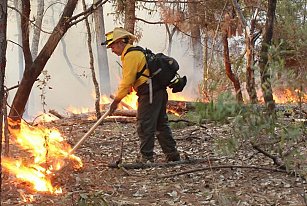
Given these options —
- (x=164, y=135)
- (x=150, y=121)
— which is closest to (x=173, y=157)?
(x=164, y=135)

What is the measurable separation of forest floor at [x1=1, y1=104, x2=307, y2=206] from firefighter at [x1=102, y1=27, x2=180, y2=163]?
0.29 metres

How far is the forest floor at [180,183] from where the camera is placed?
445 centimetres

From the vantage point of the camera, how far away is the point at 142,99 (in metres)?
6.00

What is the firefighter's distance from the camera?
18.8 ft

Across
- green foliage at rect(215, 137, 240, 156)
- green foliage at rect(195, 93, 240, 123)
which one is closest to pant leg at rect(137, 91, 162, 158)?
green foliage at rect(215, 137, 240, 156)

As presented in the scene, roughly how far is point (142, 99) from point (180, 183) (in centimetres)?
128

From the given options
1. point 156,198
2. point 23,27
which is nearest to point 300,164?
point 156,198

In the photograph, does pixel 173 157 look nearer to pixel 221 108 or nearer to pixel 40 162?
pixel 40 162

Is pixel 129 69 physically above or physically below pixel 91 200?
above

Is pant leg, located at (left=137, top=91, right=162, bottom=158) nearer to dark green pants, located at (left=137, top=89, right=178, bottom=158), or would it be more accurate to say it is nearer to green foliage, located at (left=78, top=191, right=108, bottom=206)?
dark green pants, located at (left=137, top=89, right=178, bottom=158)

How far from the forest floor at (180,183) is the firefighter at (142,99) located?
0.95 ft

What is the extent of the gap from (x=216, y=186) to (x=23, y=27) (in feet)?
11.6

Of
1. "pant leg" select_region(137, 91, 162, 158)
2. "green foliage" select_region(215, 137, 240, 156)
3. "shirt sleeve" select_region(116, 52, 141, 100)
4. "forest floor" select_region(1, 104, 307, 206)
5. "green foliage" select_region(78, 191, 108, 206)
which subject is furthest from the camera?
"pant leg" select_region(137, 91, 162, 158)

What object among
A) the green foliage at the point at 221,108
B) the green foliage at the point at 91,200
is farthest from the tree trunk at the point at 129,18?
the green foliage at the point at 221,108
